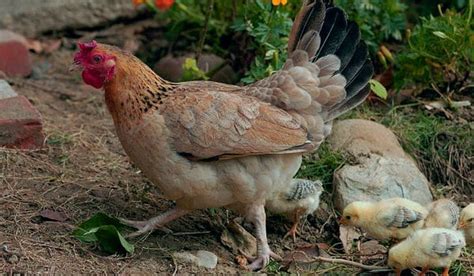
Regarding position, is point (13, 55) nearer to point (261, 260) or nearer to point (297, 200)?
point (297, 200)

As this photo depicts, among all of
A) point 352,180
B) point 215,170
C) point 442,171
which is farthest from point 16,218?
point 442,171

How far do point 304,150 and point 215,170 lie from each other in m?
0.47

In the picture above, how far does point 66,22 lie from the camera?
7.65m

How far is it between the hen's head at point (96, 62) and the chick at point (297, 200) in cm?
110

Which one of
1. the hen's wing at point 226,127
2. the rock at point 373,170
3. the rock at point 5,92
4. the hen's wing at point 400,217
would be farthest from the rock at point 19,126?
the hen's wing at point 400,217

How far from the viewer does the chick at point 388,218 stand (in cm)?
468

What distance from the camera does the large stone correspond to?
7488 mm

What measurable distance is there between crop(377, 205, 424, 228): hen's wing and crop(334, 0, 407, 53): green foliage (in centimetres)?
188

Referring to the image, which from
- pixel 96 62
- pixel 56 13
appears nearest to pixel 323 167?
pixel 96 62

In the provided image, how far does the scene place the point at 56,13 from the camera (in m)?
7.60

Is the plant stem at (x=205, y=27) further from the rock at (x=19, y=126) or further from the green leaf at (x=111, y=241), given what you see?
the green leaf at (x=111, y=241)

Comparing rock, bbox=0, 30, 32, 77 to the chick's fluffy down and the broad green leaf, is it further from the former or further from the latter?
the chick's fluffy down

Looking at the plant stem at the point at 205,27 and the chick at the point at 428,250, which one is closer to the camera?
the chick at the point at 428,250

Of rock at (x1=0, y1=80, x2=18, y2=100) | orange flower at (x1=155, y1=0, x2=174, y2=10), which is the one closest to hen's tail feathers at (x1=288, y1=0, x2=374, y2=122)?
orange flower at (x1=155, y1=0, x2=174, y2=10)
